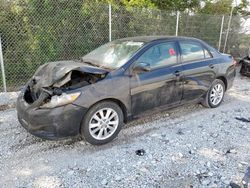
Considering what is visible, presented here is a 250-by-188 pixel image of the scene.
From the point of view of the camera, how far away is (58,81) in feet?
10.8

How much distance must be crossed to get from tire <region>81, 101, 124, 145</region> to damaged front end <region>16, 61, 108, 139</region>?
0.13 meters

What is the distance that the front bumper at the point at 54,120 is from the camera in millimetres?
3111

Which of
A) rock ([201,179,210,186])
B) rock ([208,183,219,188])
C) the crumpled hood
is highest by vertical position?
the crumpled hood

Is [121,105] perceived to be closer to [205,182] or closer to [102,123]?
[102,123]

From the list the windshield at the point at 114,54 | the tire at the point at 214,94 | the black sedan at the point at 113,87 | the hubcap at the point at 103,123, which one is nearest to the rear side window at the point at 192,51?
the black sedan at the point at 113,87

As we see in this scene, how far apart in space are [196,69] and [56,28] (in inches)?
150

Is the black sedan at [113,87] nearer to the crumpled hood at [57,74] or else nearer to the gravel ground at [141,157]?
the crumpled hood at [57,74]

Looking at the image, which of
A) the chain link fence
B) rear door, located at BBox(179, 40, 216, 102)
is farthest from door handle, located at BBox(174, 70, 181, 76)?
the chain link fence

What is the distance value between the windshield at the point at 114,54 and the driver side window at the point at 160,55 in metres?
0.19

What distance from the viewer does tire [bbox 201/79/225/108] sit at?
4.91 m

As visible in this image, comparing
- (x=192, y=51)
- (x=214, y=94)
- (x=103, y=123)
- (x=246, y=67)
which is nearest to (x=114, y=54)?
(x=103, y=123)

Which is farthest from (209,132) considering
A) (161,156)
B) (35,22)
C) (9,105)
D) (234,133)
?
(35,22)

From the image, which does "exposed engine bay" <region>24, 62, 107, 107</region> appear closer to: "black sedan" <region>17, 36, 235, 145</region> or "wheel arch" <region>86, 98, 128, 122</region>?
"black sedan" <region>17, 36, 235, 145</region>

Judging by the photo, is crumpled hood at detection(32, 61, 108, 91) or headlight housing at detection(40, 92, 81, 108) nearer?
headlight housing at detection(40, 92, 81, 108)
